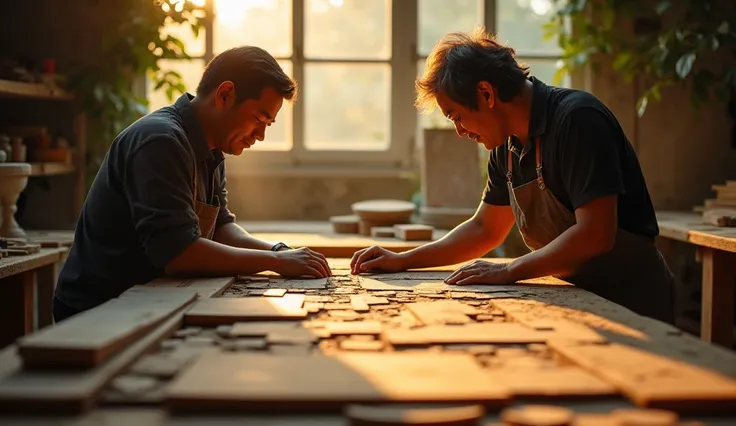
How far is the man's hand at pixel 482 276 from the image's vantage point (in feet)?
8.36

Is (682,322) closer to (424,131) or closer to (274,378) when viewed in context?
(424,131)

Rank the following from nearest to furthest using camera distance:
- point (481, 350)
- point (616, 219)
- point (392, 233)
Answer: point (481, 350) < point (616, 219) < point (392, 233)

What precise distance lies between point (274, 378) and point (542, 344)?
2.06ft

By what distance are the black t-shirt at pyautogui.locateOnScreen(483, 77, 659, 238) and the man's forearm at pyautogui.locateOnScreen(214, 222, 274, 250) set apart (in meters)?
0.98

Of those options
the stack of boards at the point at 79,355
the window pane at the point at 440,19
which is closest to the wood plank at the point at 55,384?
the stack of boards at the point at 79,355

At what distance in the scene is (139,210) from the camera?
240cm

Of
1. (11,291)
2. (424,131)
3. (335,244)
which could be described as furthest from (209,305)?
(424,131)

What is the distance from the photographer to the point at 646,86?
5.17 m

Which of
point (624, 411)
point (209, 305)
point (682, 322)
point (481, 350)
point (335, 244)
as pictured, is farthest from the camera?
point (682, 322)

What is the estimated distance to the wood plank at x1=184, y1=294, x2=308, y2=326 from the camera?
6.24ft

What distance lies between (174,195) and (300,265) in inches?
18.9

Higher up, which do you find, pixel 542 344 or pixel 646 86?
pixel 646 86

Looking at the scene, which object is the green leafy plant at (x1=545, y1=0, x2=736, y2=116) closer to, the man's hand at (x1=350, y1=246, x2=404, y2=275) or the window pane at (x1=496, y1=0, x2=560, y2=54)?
the window pane at (x1=496, y1=0, x2=560, y2=54)

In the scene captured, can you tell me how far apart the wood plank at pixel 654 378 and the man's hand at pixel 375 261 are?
1201 millimetres
